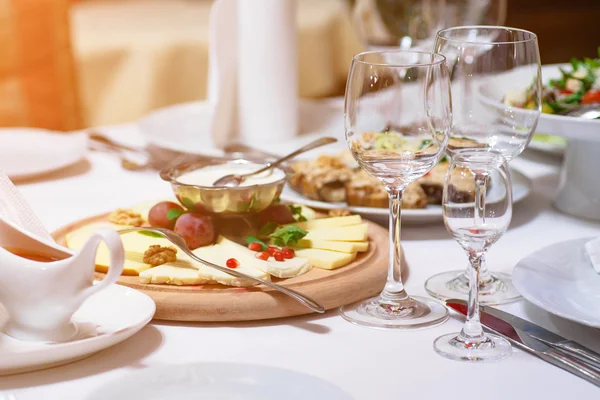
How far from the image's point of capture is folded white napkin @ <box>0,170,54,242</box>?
90 centimetres

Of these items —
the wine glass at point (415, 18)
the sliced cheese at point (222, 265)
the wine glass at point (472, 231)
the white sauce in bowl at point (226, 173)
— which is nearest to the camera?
the wine glass at point (472, 231)

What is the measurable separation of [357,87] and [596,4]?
4712mm

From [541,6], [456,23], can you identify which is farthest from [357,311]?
[541,6]

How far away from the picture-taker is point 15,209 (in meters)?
0.91

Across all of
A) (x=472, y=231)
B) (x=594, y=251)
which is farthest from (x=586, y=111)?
(x=472, y=231)

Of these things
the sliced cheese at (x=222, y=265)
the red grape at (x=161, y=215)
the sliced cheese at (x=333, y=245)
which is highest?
the red grape at (x=161, y=215)

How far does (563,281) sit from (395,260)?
0.20m

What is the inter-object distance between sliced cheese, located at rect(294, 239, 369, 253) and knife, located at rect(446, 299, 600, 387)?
0.50ft

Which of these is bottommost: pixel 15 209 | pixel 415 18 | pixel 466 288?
pixel 466 288

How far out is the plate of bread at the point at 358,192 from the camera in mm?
1256

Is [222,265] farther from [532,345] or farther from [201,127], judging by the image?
[201,127]

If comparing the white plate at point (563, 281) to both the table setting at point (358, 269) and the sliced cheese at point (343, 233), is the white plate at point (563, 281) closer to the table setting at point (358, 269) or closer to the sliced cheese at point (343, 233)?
the table setting at point (358, 269)

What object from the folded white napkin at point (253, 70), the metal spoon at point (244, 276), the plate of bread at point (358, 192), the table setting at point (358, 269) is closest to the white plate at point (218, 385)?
the table setting at point (358, 269)

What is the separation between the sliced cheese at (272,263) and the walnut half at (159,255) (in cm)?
7
